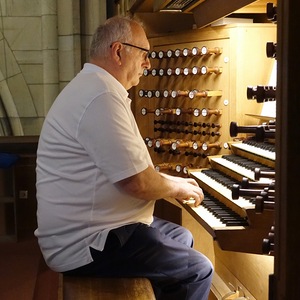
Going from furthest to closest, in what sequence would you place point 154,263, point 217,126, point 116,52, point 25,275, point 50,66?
point 50,66, point 25,275, point 217,126, point 116,52, point 154,263

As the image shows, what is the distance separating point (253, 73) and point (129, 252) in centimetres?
161

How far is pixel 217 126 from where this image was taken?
138 inches

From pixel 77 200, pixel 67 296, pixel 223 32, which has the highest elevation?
pixel 223 32

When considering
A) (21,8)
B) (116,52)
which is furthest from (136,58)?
(21,8)

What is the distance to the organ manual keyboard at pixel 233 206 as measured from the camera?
2260 millimetres

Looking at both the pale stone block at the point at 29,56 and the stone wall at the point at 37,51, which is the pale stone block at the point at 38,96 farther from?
the pale stone block at the point at 29,56

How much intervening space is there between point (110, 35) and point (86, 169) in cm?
61

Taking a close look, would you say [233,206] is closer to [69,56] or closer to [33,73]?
[69,56]

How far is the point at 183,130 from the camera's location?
3.86m

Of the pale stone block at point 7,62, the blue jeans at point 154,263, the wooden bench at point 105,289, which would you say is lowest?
the wooden bench at point 105,289

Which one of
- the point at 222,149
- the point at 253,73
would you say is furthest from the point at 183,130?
the point at 253,73

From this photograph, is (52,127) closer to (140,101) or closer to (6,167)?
(140,101)

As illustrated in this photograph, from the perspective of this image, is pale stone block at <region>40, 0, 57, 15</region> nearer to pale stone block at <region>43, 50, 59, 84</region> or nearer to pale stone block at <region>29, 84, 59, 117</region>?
pale stone block at <region>43, 50, 59, 84</region>

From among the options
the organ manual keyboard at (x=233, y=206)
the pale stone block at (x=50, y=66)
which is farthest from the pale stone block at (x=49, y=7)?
the organ manual keyboard at (x=233, y=206)
